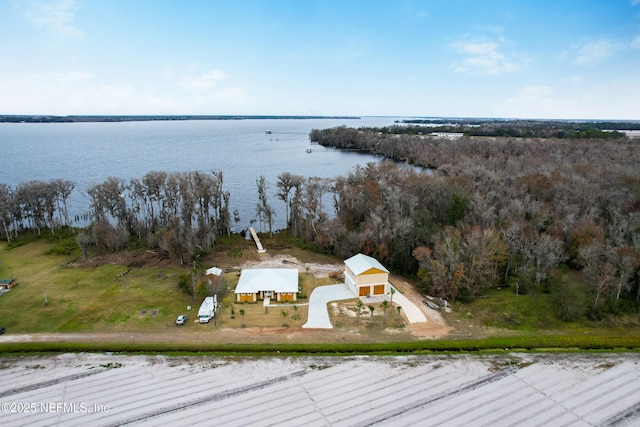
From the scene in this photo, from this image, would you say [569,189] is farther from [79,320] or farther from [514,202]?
[79,320]

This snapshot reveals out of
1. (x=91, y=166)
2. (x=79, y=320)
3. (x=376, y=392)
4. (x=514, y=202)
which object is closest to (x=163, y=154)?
(x=91, y=166)

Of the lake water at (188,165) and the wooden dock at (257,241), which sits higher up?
the lake water at (188,165)

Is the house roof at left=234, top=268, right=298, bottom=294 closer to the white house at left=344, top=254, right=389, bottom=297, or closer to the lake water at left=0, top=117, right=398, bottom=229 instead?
the white house at left=344, top=254, right=389, bottom=297

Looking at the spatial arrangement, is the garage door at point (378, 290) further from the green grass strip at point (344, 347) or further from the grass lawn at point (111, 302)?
the green grass strip at point (344, 347)

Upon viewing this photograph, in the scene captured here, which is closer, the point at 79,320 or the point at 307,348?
the point at 307,348

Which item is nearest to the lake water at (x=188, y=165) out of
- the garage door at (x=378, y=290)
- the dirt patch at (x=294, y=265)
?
the dirt patch at (x=294, y=265)
